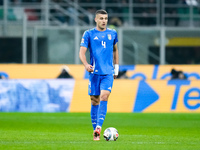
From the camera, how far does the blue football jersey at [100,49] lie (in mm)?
10172

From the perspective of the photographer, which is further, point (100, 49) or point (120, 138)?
point (120, 138)

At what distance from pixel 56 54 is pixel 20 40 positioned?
5.01ft

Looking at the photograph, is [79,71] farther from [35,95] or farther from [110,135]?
[110,135]

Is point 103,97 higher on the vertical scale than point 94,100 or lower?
higher

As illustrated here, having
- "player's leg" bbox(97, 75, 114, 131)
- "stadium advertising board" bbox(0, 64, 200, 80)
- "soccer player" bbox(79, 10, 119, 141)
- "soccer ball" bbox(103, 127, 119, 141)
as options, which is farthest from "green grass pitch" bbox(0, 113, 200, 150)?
"stadium advertising board" bbox(0, 64, 200, 80)

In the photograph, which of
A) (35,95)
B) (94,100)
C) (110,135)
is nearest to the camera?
(110,135)

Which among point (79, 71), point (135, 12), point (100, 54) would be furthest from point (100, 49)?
point (135, 12)

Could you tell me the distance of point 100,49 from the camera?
401 inches

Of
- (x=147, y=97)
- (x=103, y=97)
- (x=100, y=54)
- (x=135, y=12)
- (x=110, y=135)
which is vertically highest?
(x=135, y=12)

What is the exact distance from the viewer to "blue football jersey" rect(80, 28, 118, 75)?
10.2 metres

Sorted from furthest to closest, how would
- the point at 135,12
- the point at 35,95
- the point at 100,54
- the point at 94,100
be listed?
the point at 135,12
the point at 35,95
the point at 94,100
the point at 100,54

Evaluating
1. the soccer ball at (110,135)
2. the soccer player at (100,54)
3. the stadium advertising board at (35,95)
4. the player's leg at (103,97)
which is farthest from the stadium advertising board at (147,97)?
the soccer ball at (110,135)

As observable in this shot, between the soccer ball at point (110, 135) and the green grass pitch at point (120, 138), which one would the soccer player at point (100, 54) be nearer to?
the soccer ball at point (110, 135)

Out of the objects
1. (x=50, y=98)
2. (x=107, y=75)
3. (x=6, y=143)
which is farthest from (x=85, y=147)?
(x=50, y=98)
